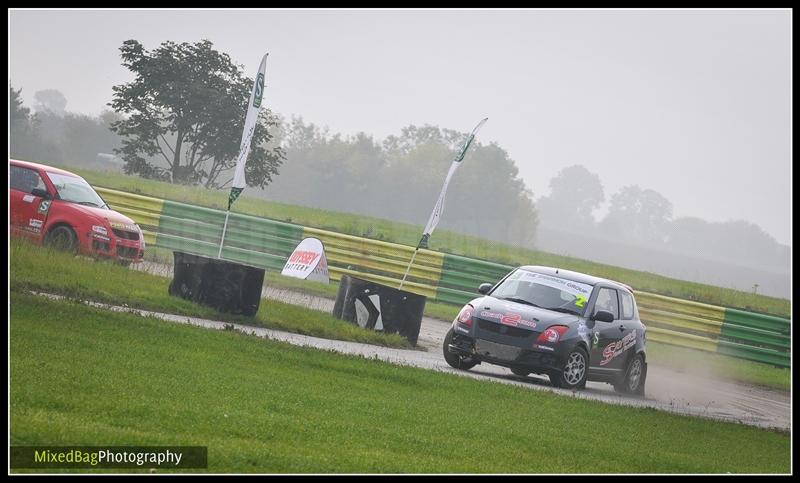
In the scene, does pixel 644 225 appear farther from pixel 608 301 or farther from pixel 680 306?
pixel 608 301

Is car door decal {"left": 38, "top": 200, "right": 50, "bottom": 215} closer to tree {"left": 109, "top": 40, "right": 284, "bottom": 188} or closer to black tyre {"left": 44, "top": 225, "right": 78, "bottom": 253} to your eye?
black tyre {"left": 44, "top": 225, "right": 78, "bottom": 253}

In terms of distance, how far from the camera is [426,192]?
43031mm

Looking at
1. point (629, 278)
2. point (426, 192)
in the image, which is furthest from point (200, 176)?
point (426, 192)

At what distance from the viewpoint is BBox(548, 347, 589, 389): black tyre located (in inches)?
612

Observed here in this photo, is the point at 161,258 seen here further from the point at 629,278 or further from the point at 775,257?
the point at 775,257

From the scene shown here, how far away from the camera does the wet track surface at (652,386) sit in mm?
15406

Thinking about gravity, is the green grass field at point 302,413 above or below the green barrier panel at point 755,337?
below

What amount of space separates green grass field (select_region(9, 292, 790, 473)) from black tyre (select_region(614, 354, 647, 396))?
2516mm

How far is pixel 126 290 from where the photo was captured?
16.1 metres

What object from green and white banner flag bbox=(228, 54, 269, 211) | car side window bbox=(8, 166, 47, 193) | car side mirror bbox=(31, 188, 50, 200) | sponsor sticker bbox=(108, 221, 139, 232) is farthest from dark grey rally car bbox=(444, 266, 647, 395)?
car side window bbox=(8, 166, 47, 193)

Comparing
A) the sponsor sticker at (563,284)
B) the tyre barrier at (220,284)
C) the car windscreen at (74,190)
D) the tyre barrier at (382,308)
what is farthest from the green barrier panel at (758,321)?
the car windscreen at (74,190)

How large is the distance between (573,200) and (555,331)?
15031 cm

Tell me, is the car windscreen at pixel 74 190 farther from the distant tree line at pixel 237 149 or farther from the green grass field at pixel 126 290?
the distant tree line at pixel 237 149

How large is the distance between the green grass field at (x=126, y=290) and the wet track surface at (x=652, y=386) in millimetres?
400
